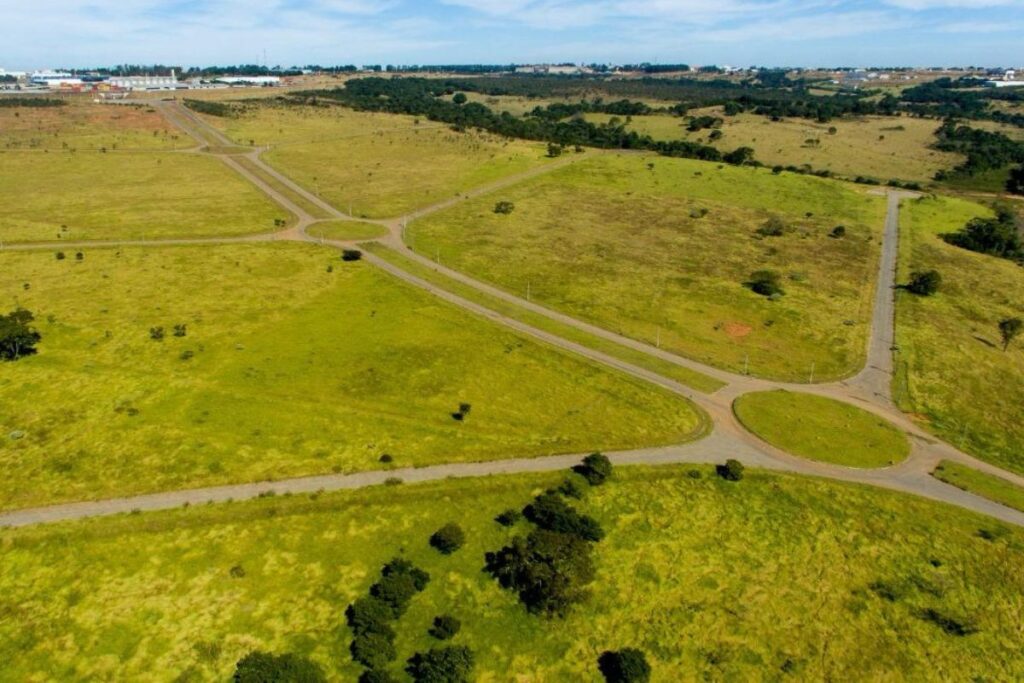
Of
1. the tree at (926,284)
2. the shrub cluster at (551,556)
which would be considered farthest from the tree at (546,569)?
the tree at (926,284)

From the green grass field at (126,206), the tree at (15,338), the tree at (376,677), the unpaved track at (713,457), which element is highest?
the green grass field at (126,206)

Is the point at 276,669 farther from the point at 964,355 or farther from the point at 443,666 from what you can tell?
the point at 964,355

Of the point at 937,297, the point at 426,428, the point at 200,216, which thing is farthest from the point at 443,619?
the point at 200,216

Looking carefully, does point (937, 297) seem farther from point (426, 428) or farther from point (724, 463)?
point (426, 428)

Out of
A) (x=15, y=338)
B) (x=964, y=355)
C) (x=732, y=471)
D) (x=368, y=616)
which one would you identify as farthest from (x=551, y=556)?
(x=964, y=355)

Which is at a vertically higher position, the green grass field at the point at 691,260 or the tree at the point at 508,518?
the green grass field at the point at 691,260

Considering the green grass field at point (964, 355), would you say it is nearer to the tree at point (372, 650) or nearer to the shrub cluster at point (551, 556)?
the shrub cluster at point (551, 556)

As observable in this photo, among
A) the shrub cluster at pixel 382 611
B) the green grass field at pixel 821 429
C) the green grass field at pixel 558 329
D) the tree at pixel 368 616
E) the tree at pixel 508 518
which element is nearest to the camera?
the shrub cluster at pixel 382 611
